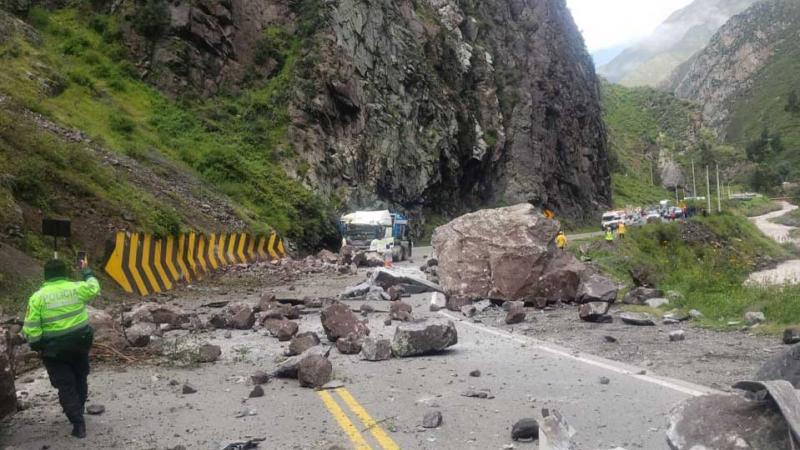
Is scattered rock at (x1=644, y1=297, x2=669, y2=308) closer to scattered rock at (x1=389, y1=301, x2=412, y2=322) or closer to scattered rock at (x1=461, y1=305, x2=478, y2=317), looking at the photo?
scattered rock at (x1=461, y1=305, x2=478, y2=317)

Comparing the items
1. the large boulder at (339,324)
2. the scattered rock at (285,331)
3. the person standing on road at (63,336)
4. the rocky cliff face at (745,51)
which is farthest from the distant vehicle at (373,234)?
the rocky cliff face at (745,51)

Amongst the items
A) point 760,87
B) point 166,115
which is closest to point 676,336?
point 166,115

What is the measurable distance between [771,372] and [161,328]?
912 centimetres

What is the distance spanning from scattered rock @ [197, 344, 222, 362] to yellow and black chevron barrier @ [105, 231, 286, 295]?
7.48 meters

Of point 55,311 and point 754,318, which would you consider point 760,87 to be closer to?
point 754,318

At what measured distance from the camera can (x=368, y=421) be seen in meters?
5.74

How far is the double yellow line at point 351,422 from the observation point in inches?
201

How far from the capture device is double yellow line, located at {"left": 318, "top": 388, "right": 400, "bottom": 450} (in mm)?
5102

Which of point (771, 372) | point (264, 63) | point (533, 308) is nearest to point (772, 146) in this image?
point (264, 63)

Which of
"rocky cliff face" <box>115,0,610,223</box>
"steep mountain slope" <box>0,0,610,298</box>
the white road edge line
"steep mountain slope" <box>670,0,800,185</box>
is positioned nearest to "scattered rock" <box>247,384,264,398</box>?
the white road edge line

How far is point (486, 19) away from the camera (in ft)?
209

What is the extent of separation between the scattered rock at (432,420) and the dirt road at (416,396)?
7cm

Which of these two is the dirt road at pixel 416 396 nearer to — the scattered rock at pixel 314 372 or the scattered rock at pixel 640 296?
the scattered rock at pixel 314 372

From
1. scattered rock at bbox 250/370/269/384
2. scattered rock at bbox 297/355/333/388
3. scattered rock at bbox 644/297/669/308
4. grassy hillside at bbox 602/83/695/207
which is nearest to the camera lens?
scattered rock at bbox 297/355/333/388
